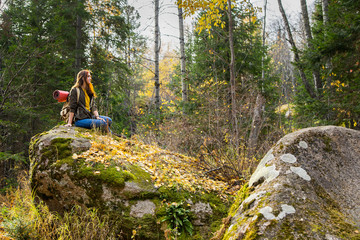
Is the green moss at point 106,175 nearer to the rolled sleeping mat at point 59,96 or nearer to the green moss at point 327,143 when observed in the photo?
the rolled sleeping mat at point 59,96

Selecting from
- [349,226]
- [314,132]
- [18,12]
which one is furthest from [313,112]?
[18,12]

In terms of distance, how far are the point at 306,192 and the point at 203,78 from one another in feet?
26.6

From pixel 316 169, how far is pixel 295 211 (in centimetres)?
48

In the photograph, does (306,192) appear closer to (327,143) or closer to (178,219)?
(327,143)

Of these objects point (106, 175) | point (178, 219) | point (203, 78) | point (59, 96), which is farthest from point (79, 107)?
point (203, 78)

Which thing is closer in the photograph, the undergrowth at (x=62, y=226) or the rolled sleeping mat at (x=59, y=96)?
the undergrowth at (x=62, y=226)

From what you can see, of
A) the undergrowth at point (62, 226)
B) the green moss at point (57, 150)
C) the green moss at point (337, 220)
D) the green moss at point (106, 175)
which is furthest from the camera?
the green moss at point (57, 150)

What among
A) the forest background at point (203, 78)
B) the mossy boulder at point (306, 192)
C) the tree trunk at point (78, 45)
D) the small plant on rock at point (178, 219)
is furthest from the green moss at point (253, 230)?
the tree trunk at point (78, 45)

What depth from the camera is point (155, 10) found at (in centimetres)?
1107

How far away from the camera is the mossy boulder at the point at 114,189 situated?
3.07m

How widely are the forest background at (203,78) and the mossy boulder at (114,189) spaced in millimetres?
1002

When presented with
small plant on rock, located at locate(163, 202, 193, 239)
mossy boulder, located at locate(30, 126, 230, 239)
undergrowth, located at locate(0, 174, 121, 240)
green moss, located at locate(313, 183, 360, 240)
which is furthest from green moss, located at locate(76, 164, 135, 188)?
green moss, located at locate(313, 183, 360, 240)

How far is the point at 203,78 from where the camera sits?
9.29 m

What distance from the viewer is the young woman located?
485 cm
